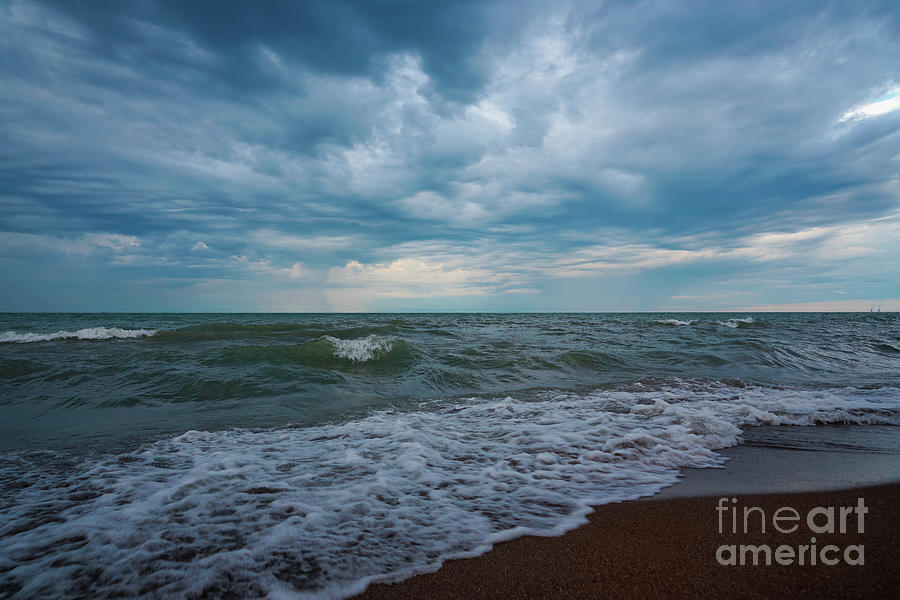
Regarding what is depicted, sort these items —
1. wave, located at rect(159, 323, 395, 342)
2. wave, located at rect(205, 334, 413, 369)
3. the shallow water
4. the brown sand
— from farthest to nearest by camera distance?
wave, located at rect(159, 323, 395, 342), wave, located at rect(205, 334, 413, 369), the shallow water, the brown sand

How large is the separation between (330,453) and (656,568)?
2.89m

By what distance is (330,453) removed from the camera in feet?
12.7

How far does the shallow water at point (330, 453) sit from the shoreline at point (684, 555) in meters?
0.17

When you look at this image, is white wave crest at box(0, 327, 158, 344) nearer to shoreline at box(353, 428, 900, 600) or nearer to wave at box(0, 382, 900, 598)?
wave at box(0, 382, 900, 598)

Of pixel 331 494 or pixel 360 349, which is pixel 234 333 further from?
pixel 331 494

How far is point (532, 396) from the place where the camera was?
6.64 meters

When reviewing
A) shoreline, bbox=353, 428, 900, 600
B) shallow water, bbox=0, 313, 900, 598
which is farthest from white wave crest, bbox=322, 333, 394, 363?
shoreline, bbox=353, 428, 900, 600

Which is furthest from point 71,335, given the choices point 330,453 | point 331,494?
point 331,494

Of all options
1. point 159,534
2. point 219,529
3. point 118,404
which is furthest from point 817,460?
point 118,404

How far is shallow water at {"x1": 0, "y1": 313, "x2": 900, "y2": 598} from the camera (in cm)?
208

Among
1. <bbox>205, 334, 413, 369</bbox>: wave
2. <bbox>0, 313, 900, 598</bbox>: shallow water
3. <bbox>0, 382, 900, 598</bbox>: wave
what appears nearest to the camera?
<bbox>0, 382, 900, 598</bbox>: wave

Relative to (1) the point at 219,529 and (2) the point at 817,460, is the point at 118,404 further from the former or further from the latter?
(2) the point at 817,460

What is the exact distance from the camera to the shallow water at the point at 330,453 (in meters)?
2.08

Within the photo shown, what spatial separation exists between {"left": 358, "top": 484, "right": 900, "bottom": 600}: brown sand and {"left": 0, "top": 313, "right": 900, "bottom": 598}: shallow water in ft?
0.58
